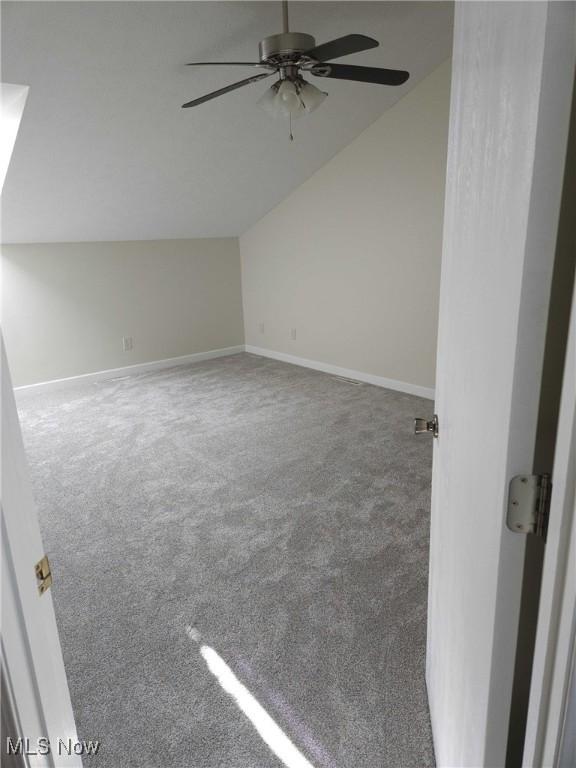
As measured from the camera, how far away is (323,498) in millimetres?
2729

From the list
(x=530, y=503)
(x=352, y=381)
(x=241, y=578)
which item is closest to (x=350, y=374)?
(x=352, y=381)

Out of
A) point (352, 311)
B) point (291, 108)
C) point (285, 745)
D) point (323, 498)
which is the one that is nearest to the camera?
point (285, 745)

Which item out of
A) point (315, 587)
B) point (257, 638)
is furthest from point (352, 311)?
point (257, 638)

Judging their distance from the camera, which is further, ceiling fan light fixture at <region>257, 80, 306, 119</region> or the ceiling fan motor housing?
ceiling fan light fixture at <region>257, 80, 306, 119</region>

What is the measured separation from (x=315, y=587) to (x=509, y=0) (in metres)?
1.91

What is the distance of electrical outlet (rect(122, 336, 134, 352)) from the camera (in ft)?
17.7

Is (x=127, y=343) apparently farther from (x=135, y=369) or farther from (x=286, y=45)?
(x=286, y=45)

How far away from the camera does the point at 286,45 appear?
7.12 ft

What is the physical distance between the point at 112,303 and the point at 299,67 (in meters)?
3.53

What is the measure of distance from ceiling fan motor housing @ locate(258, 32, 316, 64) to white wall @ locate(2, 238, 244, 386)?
3.38m

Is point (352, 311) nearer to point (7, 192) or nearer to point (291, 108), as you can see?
point (291, 108)

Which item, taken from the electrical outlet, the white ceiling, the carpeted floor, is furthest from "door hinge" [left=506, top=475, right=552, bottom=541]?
the electrical outlet

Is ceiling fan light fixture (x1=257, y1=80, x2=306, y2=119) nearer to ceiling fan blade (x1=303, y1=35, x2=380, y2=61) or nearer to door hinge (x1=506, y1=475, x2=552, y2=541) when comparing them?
ceiling fan blade (x1=303, y1=35, x2=380, y2=61)
